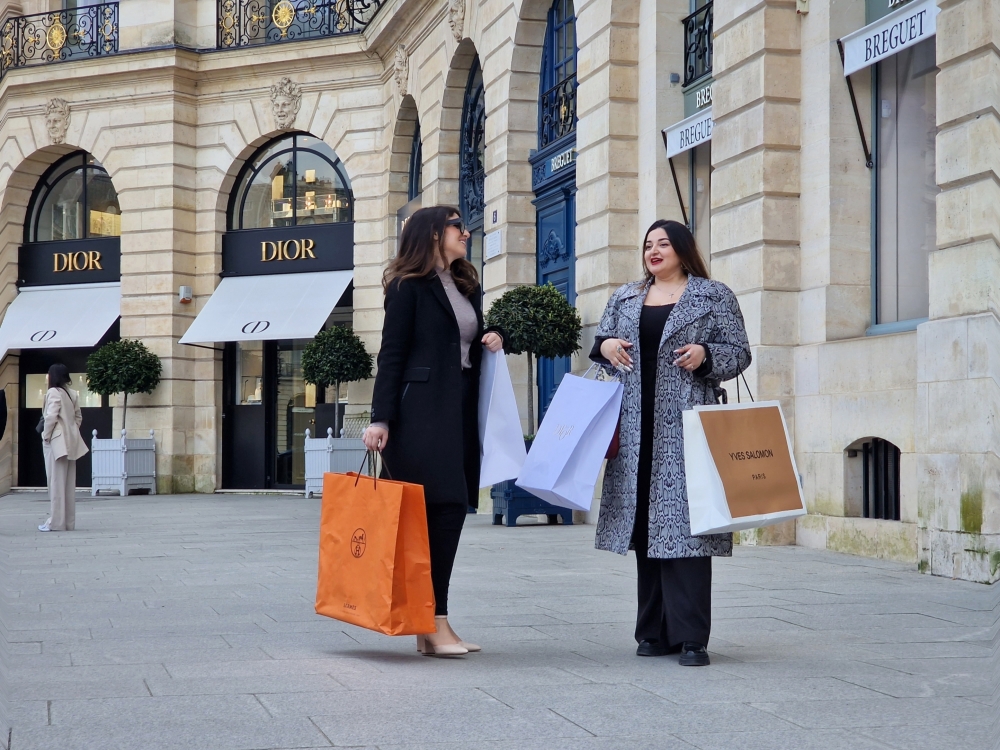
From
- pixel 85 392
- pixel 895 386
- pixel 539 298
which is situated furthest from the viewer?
pixel 85 392

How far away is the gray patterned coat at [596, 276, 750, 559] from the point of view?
512 cm

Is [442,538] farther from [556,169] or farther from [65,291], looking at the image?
[65,291]

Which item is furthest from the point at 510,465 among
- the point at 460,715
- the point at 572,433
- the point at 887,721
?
the point at 887,721

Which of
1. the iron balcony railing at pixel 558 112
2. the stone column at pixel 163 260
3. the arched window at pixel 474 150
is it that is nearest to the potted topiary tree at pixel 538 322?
the iron balcony railing at pixel 558 112

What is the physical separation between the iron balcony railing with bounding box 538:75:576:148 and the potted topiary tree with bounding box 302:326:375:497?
5.76m

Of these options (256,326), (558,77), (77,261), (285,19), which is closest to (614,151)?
(558,77)

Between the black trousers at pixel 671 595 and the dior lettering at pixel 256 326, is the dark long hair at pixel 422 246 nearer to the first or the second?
the black trousers at pixel 671 595

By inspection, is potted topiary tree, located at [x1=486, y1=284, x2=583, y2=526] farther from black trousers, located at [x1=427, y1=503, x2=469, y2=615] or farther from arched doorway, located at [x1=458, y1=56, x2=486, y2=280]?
black trousers, located at [x1=427, y1=503, x2=469, y2=615]

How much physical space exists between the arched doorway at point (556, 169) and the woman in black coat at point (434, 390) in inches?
357

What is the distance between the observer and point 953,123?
8000 mm

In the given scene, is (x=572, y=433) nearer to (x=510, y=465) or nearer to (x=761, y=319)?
(x=510, y=465)

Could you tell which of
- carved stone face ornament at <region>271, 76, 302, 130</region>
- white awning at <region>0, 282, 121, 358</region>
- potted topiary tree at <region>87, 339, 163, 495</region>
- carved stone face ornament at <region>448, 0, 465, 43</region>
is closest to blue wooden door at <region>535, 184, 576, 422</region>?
carved stone face ornament at <region>448, 0, 465, 43</region>

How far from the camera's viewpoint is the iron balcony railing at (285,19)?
22141mm

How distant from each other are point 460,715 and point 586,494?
4.39 feet
